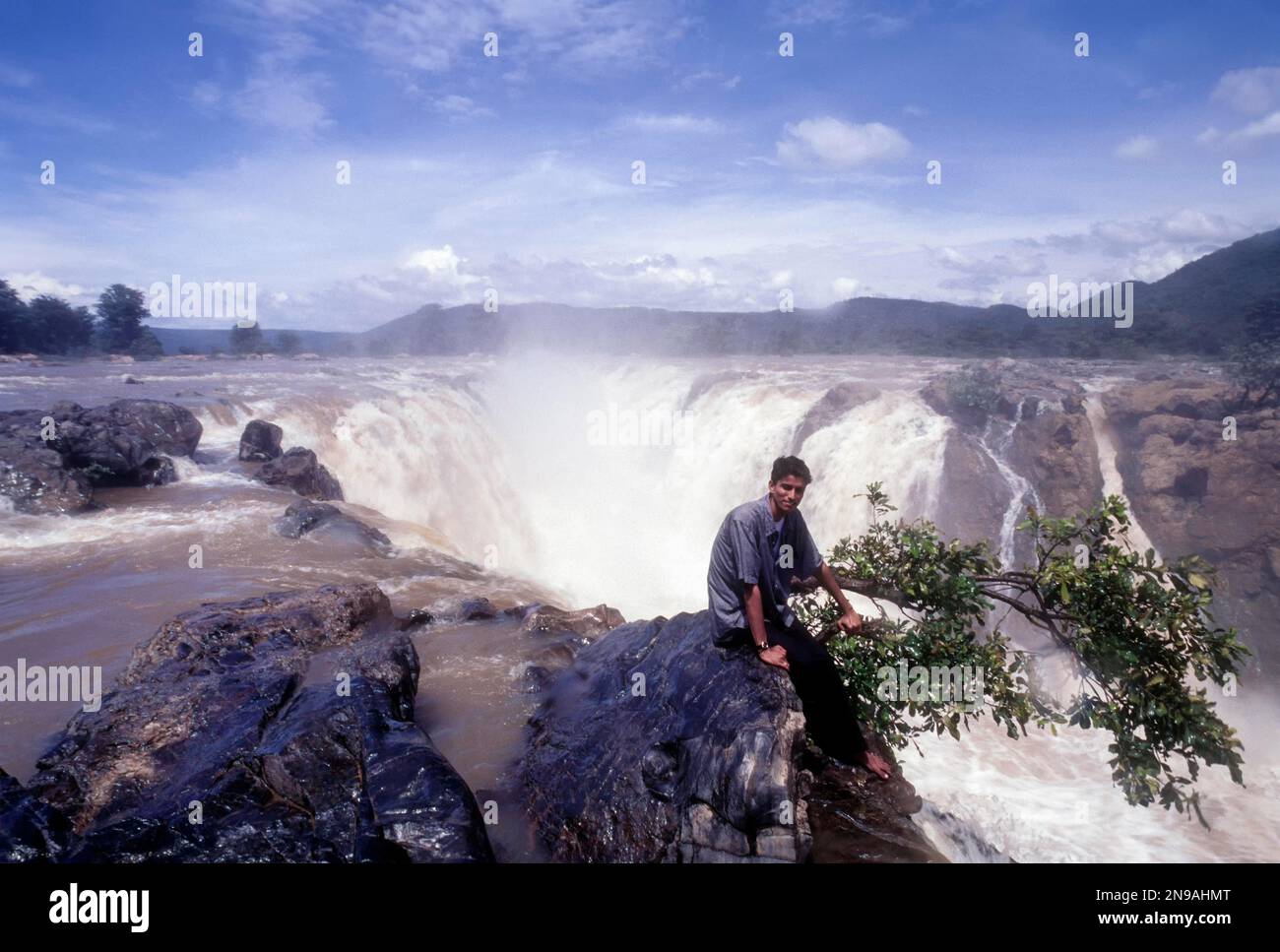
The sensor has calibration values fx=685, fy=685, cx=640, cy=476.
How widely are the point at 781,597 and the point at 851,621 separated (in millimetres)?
554

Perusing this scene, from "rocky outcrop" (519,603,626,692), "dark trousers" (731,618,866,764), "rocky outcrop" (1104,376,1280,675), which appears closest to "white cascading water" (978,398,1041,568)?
"rocky outcrop" (1104,376,1280,675)

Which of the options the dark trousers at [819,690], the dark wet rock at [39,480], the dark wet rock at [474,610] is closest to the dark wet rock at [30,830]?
the dark trousers at [819,690]

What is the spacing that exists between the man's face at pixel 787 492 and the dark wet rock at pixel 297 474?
642 inches

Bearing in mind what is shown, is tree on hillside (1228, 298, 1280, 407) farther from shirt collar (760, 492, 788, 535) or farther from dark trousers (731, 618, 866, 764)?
shirt collar (760, 492, 788, 535)

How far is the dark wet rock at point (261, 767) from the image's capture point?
4371 millimetres

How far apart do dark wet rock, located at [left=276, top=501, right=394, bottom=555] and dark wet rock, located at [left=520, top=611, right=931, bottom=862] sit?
9.09 meters

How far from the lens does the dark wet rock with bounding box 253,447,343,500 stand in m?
18.0

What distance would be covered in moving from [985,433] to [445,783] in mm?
19739

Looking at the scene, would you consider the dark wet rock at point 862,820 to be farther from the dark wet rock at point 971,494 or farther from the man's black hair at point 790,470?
the dark wet rock at point 971,494

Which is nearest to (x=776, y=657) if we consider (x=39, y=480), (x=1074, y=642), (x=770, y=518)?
(x=770, y=518)

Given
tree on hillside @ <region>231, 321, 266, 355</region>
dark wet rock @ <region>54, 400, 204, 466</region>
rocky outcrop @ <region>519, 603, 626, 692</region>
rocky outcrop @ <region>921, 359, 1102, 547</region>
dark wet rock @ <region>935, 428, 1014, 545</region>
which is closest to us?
rocky outcrop @ <region>519, 603, 626, 692</region>

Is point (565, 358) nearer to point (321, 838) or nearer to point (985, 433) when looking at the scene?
point (985, 433)

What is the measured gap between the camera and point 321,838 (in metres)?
4.45

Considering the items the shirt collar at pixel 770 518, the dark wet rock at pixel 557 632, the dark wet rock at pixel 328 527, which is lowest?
the dark wet rock at pixel 557 632
